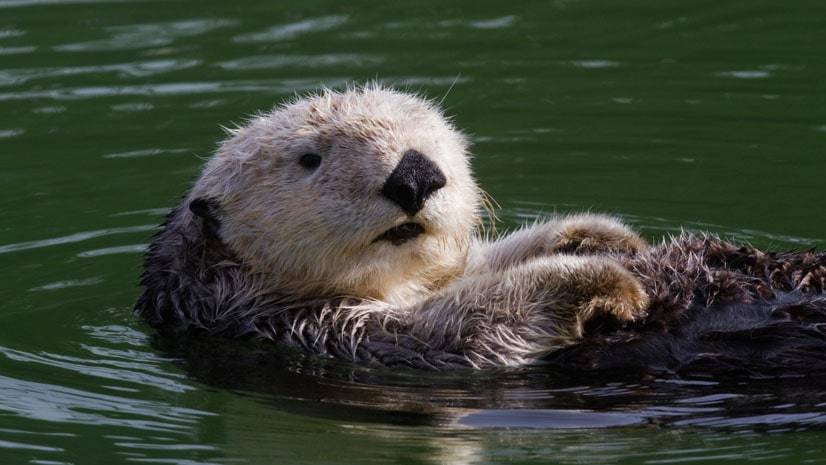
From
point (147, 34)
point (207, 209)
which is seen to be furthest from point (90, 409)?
point (147, 34)

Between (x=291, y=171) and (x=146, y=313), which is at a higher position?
(x=291, y=171)

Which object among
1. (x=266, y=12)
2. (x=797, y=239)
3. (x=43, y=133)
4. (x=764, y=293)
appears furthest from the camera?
(x=266, y=12)

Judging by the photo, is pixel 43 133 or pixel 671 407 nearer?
pixel 671 407

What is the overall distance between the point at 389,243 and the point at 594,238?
3.72 ft

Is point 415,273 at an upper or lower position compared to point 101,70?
lower

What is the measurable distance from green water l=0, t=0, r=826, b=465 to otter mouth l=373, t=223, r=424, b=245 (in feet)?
1.82

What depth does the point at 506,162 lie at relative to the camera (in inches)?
364

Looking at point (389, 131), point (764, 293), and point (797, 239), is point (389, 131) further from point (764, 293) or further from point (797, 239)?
point (797, 239)

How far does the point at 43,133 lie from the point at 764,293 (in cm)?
564

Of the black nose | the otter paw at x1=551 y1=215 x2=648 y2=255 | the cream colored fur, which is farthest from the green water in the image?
the otter paw at x1=551 y1=215 x2=648 y2=255

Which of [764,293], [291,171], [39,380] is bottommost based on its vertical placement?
[39,380]

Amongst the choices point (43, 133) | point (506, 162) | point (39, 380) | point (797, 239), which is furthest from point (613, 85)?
point (39, 380)

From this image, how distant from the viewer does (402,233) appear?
5930 millimetres

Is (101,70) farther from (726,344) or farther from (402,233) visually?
(726,344)
